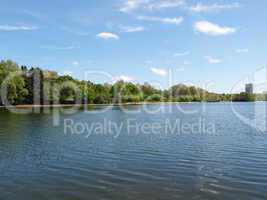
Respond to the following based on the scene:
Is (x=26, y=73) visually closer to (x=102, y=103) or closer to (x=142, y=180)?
(x=102, y=103)

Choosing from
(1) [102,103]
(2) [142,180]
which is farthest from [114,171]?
(1) [102,103]

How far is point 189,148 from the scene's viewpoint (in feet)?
75.5

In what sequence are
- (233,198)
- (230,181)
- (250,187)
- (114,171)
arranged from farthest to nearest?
(114,171) → (230,181) → (250,187) → (233,198)

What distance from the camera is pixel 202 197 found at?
12336 mm

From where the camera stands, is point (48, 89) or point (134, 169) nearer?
point (134, 169)

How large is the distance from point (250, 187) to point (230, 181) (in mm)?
1123

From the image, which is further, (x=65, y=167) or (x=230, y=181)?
(x=65, y=167)

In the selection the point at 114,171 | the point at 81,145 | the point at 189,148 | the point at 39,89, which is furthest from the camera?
the point at 39,89

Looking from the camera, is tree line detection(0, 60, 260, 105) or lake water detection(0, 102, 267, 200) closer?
lake water detection(0, 102, 267, 200)

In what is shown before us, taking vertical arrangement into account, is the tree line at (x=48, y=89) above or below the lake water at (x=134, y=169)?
above

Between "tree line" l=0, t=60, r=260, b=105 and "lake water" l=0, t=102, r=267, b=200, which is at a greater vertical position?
"tree line" l=0, t=60, r=260, b=105

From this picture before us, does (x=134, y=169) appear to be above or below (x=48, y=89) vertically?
below

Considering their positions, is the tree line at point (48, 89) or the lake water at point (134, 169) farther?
the tree line at point (48, 89)

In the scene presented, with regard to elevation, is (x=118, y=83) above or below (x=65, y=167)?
above
